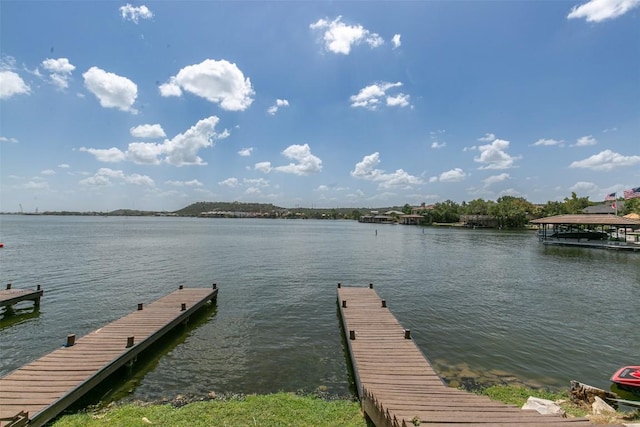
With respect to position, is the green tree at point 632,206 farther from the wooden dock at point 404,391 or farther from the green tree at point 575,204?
the wooden dock at point 404,391

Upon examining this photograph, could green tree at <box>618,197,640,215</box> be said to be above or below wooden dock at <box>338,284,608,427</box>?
above

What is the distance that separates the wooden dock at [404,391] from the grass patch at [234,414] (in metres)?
0.75

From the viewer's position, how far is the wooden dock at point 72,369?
7051 millimetres

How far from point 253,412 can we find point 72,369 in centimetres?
530

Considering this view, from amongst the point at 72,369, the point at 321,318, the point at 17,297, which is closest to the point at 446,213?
the point at 321,318

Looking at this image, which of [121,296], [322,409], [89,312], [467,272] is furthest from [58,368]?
[467,272]

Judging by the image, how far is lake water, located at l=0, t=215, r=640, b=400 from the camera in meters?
10.4

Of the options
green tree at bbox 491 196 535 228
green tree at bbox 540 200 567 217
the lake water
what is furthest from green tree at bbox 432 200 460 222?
the lake water

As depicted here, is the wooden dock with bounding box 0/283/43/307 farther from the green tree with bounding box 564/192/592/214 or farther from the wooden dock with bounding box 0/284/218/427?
the green tree with bounding box 564/192/592/214

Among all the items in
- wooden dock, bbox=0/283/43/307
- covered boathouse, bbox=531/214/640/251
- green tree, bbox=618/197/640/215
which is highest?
green tree, bbox=618/197/640/215

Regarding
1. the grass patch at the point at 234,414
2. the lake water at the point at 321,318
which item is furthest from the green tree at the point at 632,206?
the grass patch at the point at 234,414

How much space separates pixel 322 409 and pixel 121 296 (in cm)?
1686

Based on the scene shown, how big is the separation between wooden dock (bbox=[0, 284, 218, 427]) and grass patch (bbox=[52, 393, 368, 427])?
1.83 feet

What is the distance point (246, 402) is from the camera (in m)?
8.16
